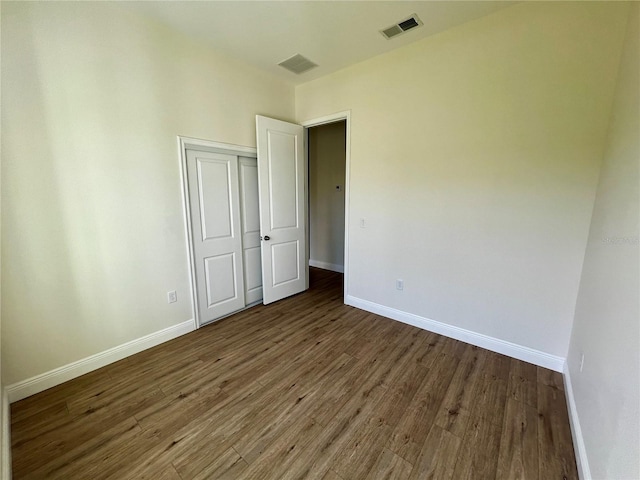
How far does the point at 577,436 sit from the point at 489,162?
198 centimetres

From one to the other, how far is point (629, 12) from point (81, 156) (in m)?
3.93

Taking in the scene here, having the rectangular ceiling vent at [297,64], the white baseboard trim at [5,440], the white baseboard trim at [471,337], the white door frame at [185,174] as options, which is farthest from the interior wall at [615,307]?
the white door frame at [185,174]

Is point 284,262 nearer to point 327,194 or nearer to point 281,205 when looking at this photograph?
point 281,205

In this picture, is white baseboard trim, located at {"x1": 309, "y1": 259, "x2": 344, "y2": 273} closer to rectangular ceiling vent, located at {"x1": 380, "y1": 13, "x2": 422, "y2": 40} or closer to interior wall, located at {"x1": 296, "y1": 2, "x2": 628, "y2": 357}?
interior wall, located at {"x1": 296, "y1": 2, "x2": 628, "y2": 357}

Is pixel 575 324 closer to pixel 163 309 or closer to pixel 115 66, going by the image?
pixel 163 309

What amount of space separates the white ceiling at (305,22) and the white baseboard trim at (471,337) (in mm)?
2810

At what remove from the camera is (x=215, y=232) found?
297 cm

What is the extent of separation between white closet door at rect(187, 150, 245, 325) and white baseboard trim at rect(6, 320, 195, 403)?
0.34 meters

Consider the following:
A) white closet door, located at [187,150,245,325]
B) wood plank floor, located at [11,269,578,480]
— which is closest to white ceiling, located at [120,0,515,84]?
white closet door, located at [187,150,245,325]

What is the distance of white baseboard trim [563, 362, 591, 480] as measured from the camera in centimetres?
132

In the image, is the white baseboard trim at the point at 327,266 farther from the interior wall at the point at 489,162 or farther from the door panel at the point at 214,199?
the door panel at the point at 214,199

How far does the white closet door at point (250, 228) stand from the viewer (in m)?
3.24

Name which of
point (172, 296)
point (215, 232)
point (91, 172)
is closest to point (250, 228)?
point (215, 232)

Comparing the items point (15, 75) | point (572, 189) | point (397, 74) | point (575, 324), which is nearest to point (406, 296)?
point (575, 324)
